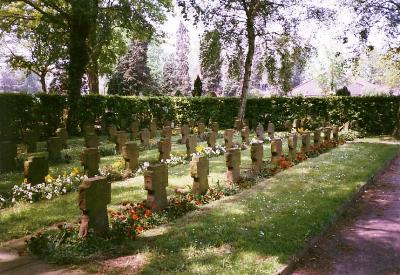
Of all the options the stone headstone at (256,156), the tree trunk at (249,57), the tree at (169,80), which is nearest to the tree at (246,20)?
the tree trunk at (249,57)

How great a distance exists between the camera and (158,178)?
7.18 meters

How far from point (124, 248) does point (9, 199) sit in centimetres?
369

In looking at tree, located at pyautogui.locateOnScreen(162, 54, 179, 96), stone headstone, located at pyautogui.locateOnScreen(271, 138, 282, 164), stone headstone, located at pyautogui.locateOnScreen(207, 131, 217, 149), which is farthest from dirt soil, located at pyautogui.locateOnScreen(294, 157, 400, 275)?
tree, located at pyautogui.locateOnScreen(162, 54, 179, 96)

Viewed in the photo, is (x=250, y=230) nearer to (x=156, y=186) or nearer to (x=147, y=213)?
(x=147, y=213)

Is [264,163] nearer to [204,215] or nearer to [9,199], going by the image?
[204,215]

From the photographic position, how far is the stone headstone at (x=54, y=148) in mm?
12078

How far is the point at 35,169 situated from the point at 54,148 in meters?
3.71

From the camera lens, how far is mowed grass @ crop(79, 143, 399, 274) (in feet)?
16.7

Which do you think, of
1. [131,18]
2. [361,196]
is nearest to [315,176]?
[361,196]

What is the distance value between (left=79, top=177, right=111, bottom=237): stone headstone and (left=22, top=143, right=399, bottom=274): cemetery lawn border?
42 centimetres

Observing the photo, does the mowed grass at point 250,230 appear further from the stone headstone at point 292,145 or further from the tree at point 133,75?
the tree at point 133,75

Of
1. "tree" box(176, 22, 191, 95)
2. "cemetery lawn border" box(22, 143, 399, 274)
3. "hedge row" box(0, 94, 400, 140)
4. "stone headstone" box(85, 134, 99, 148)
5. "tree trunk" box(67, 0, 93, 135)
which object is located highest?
"tree" box(176, 22, 191, 95)

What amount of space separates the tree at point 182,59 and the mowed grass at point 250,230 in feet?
186

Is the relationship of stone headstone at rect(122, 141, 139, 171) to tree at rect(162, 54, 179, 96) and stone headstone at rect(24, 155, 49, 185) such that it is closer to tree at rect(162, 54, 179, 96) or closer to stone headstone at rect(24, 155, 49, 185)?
stone headstone at rect(24, 155, 49, 185)
